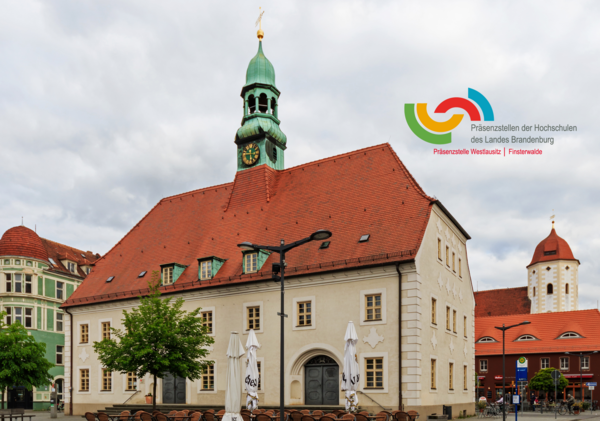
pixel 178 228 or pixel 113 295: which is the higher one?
pixel 178 228

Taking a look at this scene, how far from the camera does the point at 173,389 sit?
33188 millimetres

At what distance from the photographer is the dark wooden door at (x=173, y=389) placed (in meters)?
32.8

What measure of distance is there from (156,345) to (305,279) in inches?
295

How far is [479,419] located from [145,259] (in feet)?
68.9

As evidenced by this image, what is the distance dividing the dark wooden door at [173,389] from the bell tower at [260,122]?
508 inches

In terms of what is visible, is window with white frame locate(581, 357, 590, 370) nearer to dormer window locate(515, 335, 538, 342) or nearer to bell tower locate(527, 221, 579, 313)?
dormer window locate(515, 335, 538, 342)

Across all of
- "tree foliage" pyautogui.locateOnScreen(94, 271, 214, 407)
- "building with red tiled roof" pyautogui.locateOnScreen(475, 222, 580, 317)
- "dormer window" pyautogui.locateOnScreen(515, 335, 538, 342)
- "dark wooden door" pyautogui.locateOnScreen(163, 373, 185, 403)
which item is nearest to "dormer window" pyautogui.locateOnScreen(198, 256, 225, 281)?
"tree foliage" pyautogui.locateOnScreen(94, 271, 214, 407)

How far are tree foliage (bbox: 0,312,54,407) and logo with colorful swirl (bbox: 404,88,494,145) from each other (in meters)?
22.4

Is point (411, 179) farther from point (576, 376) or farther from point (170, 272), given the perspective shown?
point (576, 376)

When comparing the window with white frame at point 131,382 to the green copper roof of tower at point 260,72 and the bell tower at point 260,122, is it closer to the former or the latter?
the bell tower at point 260,122

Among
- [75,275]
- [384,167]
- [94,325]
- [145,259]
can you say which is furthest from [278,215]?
[75,275]

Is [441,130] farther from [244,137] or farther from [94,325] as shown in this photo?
[94,325]

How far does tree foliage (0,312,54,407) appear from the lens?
100 feet

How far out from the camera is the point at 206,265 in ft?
108
